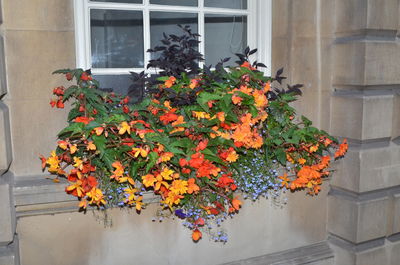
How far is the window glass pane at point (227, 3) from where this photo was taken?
3.53 meters

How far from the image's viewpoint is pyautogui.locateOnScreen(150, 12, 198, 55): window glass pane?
3.38 metres

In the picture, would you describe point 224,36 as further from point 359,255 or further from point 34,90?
point 359,255

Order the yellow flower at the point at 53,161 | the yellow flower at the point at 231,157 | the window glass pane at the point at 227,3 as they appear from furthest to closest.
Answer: the window glass pane at the point at 227,3 → the yellow flower at the point at 231,157 → the yellow flower at the point at 53,161

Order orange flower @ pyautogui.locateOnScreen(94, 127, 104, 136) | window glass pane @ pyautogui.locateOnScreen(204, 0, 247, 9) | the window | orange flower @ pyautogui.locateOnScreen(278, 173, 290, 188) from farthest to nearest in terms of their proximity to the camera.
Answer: window glass pane @ pyautogui.locateOnScreen(204, 0, 247, 9), orange flower @ pyautogui.locateOnScreen(278, 173, 290, 188), the window, orange flower @ pyautogui.locateOnScreen(94, 127, 104, 136)

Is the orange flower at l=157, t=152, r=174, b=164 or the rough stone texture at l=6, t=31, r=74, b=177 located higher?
the rough stone texture at l=6, t=31, r=74, b=177

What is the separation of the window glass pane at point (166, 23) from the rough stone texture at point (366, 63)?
1218 mm

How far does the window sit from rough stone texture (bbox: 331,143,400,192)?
1047 mm

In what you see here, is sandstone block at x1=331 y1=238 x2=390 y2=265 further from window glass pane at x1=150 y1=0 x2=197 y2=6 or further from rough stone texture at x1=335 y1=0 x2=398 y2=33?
window glass pane at x1=150 y1=0 x2=197 y2=6

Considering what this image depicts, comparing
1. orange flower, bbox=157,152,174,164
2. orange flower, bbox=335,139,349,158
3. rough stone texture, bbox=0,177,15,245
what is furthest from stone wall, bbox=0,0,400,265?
orange flower, bbox=157,152,174,164

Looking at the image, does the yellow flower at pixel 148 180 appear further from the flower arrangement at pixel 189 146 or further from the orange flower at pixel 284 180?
the orange flower at pixel 284 180

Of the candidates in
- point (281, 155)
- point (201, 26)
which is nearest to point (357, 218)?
point (281, 155)

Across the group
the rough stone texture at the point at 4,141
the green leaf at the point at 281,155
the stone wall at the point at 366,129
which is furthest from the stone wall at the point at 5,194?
the stone wall at the point at 366,129

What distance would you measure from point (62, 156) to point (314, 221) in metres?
2.17

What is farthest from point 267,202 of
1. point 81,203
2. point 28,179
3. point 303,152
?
point 28,179
